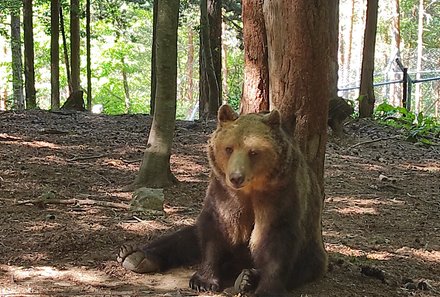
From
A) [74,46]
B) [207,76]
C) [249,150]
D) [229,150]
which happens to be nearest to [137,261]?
[229,150]

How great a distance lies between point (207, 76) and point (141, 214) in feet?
26.9

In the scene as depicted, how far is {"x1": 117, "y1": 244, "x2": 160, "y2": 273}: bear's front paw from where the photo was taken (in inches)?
182

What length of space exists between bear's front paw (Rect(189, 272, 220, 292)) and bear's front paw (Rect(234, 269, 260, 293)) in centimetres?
20

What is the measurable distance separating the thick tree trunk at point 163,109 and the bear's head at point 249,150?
11.4ft

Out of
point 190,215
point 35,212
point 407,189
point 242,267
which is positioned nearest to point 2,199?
point 35,212

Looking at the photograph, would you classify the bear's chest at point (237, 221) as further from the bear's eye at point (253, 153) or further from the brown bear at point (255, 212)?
the bear's eye at point (253, 153)

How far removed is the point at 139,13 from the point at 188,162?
26972mm

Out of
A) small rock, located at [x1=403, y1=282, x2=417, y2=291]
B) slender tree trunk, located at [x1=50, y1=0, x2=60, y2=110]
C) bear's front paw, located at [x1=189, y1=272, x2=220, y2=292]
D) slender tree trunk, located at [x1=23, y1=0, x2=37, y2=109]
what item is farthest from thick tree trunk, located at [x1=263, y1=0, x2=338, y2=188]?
Answer: slender tree trunk, located at [x1=23, y1=0, x2=37, y2=109]

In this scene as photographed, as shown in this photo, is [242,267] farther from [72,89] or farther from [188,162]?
[72,89]

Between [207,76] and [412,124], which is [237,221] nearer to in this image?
[207,76]

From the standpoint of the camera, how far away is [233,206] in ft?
13.8

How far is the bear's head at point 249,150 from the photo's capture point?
392cm

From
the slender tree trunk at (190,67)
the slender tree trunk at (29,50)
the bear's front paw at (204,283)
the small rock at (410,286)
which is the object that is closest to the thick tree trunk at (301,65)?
the small rock at (410,286)

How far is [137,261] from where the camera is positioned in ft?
15.2
